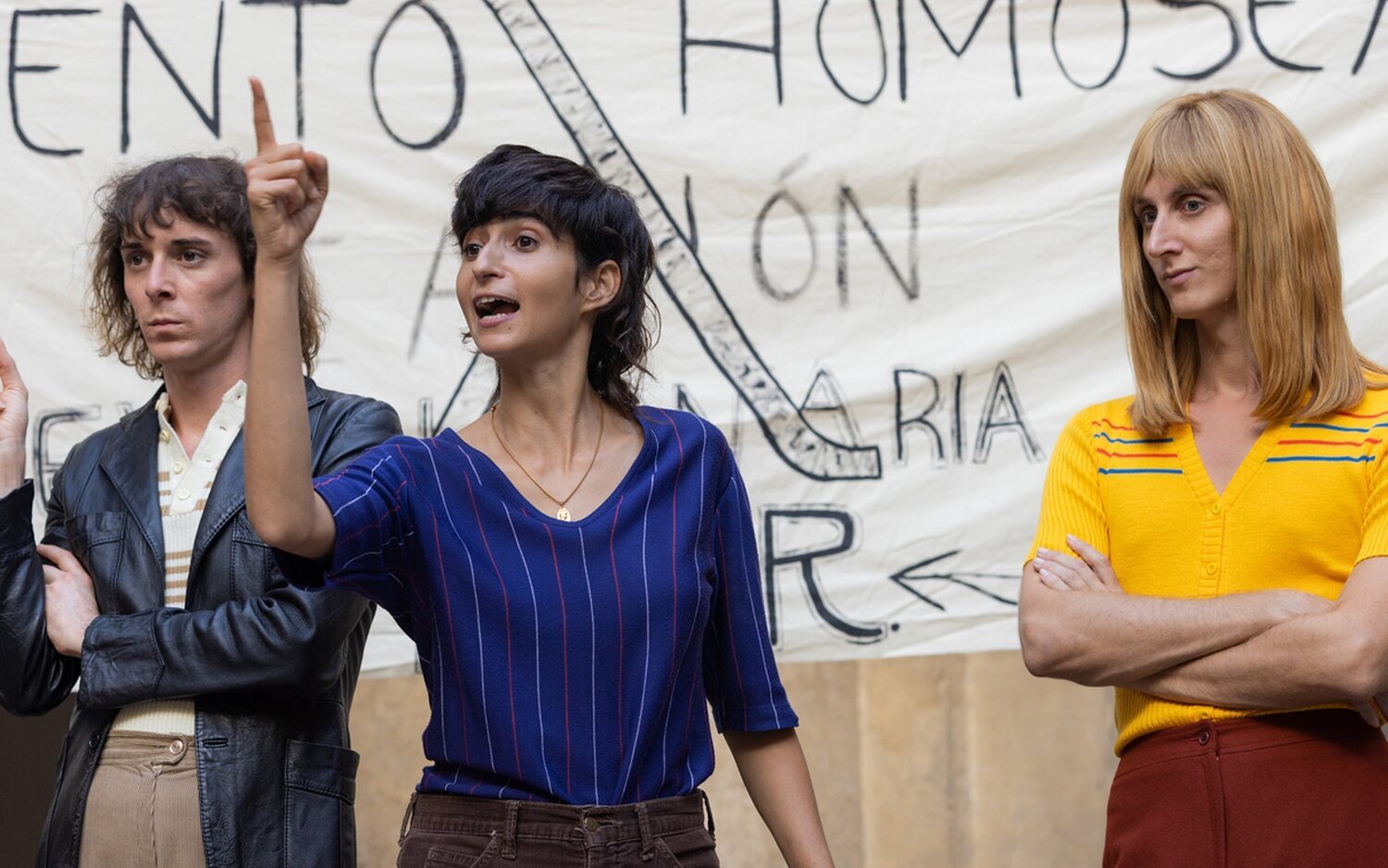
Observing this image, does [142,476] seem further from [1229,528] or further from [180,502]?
[1229,528]

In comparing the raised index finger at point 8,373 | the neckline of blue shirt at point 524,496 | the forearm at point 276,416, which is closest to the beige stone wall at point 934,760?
the raised index finger at point 8,373

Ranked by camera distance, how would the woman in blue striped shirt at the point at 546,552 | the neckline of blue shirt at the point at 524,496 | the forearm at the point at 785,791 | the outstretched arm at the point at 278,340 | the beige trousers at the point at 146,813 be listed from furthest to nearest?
the beige trousers at the point at 146,813 → the forearm at the point at 785,791 → the neckline of blue shirt at the point at 524,496 → the woman in blue striped shirt at the point at 546,552 → the outstretched arm at the point at 278,340

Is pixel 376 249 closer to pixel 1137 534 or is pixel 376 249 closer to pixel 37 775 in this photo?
pixel 37 775

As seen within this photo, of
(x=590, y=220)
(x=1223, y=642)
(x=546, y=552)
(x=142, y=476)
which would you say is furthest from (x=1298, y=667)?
(x=142, y=476)

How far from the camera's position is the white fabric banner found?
10.2ft

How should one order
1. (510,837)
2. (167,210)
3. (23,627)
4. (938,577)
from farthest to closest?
(938,577)
(167,210)
(23,627)
(510,837)

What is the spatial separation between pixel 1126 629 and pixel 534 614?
0.79 m

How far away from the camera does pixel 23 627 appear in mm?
2305

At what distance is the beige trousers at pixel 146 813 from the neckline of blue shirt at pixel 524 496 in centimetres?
62

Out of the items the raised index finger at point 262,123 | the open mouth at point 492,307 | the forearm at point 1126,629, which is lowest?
the forearm at point 1126,629

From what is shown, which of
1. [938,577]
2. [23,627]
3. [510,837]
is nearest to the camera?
[510,837]

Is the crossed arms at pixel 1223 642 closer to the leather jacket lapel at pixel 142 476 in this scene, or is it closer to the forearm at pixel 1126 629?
the forearm at pixel 1126 629

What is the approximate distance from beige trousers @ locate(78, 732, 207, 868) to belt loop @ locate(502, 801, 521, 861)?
1.91 ft

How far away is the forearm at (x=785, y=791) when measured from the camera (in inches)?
82.7
